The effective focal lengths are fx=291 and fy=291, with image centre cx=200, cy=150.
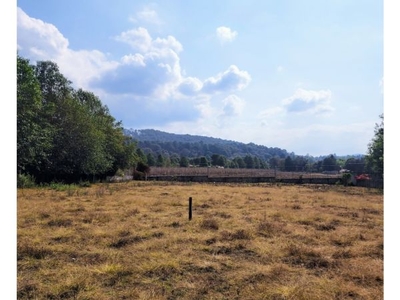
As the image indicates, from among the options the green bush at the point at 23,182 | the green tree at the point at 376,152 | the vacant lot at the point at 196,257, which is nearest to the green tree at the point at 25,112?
the green bush at the point at 23,182

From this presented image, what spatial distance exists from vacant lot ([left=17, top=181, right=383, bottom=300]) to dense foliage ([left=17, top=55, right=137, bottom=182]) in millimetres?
11641

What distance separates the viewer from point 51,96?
28.8m

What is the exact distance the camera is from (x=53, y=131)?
83.5ft

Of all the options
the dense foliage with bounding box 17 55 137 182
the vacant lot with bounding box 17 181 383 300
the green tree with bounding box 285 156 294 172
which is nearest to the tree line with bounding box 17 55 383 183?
the dense foliage with bounding box 17 55 137 182

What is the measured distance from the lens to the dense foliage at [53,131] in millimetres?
19281

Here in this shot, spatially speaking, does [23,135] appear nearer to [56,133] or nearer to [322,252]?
[56,133]

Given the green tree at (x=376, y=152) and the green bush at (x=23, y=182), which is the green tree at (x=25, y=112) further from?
the green tree at (x=376, y=152)

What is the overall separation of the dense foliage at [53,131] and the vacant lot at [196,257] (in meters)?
11.6

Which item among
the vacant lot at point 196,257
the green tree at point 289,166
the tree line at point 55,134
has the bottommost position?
the vacant lot at point 196,257

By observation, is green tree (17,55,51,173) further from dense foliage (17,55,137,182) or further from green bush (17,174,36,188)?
green bush (17,174,36,188)

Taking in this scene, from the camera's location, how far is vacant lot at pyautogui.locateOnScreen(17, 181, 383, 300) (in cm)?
438

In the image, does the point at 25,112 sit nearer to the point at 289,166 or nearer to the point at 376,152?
the point at 376,152

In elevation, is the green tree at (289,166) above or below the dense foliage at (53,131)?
below

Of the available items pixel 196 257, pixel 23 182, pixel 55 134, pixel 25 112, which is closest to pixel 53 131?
pixel 55 134
